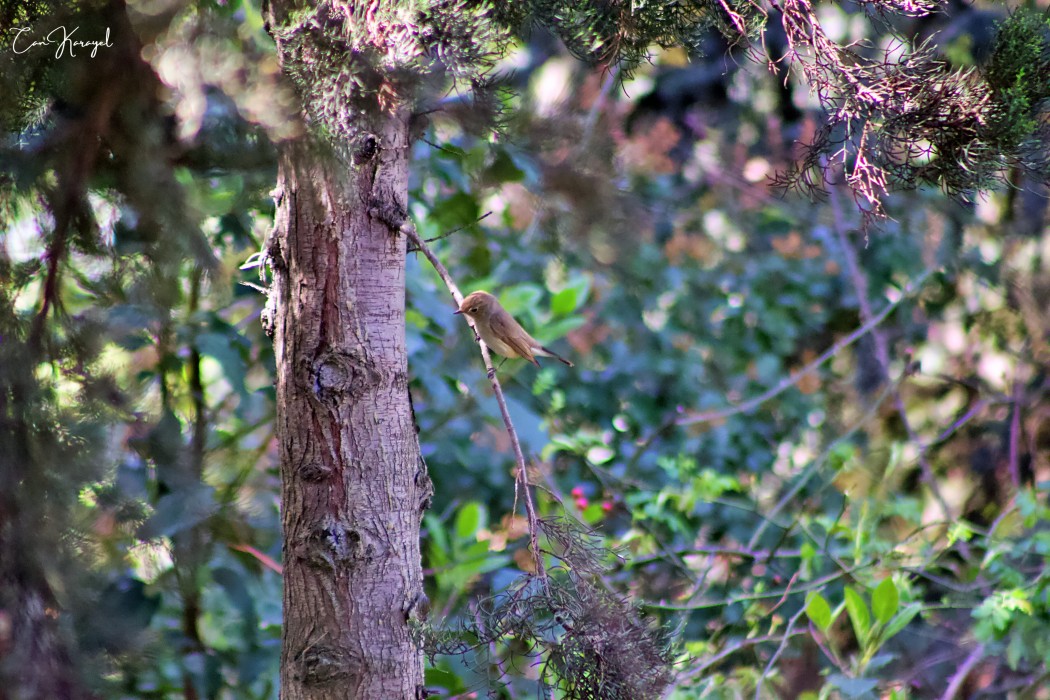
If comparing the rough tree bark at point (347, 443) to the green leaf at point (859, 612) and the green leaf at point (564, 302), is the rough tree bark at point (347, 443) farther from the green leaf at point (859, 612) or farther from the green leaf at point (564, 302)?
the green leaf at point (564, 302)

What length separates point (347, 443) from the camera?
4.01ft

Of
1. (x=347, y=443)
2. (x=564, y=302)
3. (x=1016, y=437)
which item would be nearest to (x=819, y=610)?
(x=564, y=302)

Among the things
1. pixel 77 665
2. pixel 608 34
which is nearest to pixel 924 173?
pixel 608 34

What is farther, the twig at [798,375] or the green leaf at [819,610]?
the twig at [798,375]

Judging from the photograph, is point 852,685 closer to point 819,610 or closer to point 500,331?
point 819,610

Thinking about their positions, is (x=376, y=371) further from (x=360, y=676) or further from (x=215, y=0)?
(x=215, y=0)

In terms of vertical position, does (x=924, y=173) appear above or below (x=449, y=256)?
below

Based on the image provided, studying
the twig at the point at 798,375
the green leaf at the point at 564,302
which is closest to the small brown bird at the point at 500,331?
the green leaf at the point at 564,302

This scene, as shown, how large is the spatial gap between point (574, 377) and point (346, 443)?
7.79ft

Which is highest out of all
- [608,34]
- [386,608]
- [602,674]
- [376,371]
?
[608,34]

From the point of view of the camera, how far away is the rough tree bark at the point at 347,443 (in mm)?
1202

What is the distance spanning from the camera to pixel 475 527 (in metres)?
2.33

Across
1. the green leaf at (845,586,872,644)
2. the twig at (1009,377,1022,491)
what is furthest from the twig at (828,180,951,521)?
the green leaf at (845,586,872,644)

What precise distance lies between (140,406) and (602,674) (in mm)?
841
